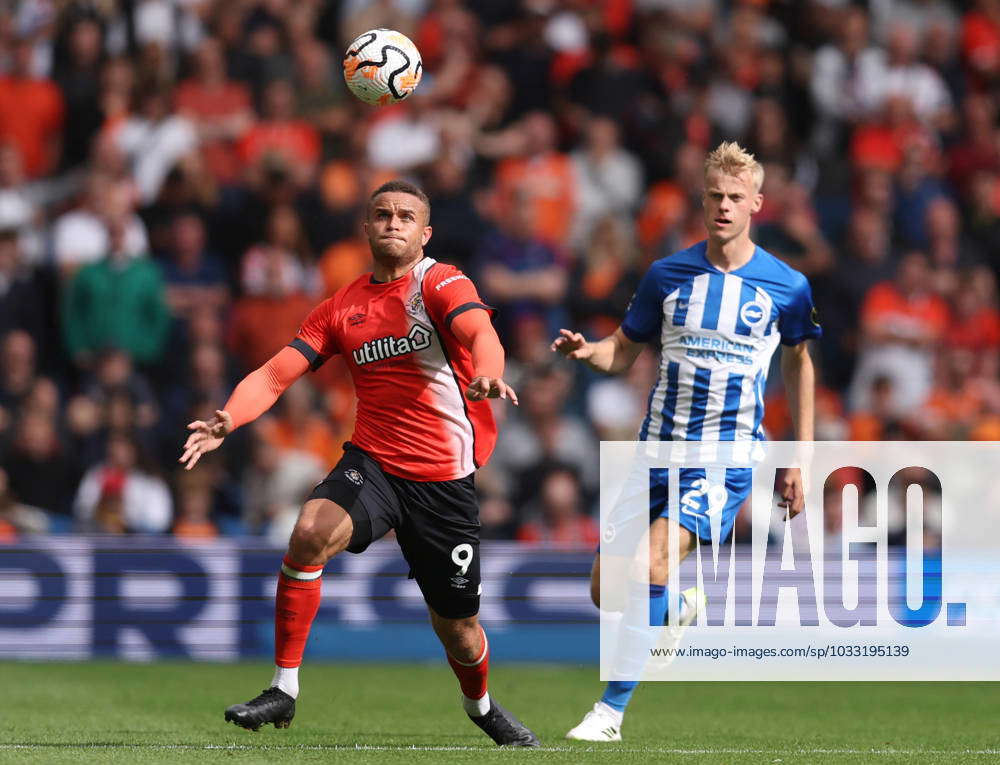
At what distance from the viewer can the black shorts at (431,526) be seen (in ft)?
23.9

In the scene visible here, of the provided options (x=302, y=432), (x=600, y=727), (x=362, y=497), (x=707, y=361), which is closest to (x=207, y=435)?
(x=362, y=497)

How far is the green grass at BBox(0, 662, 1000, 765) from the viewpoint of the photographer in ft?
23.5

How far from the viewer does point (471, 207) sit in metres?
14.4

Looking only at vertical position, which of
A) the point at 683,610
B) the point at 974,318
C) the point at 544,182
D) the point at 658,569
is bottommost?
the point at 683,610

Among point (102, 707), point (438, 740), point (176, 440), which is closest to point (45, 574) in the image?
point (176, 440)

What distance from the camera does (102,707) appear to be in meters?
9.09

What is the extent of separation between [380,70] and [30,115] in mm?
7140

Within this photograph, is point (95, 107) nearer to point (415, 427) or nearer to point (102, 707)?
point (102, 707)

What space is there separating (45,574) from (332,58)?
21.4 ft

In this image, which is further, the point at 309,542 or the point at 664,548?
the point at 664,548

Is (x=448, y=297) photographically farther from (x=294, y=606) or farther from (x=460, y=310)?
(x=294, y=606)

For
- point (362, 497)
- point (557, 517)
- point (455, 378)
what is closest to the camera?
point (362, 497)

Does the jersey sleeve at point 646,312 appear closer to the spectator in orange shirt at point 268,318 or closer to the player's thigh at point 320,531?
the player's thigh at point 320,531

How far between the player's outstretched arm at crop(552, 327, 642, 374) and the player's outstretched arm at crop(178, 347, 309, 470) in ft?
3.80
